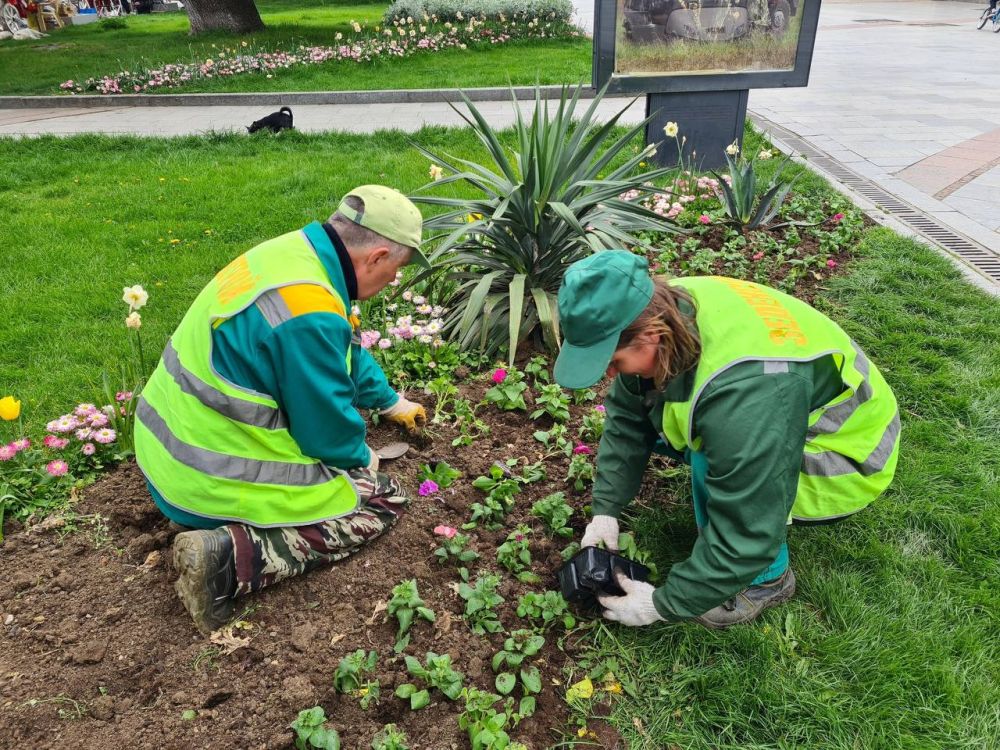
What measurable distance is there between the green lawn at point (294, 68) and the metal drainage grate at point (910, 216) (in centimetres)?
268

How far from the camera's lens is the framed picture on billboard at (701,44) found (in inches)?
225

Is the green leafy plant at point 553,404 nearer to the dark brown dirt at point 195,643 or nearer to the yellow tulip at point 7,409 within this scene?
the dark brown dirt at point 195,643

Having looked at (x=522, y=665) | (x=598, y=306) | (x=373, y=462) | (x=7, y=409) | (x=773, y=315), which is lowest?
(x=522, y=665)

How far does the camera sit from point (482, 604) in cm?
220

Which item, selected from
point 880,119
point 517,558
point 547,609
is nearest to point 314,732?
point 547,609

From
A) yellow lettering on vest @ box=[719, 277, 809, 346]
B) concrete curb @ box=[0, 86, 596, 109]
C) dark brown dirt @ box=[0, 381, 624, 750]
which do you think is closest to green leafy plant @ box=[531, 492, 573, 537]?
dark brown dirt @ box=[0, 381, 624, 750]

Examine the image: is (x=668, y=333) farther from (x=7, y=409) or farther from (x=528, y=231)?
(x=7, y=409)

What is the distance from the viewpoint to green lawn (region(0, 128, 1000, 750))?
1.97m

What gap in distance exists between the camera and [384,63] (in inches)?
448

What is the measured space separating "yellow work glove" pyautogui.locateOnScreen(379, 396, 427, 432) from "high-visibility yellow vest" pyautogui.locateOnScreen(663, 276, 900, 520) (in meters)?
1.26

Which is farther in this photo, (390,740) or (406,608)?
(406,608)

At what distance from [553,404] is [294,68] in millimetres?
9934

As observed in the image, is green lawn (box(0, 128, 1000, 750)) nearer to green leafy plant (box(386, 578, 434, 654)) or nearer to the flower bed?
green leafy plant (box(386, 578, 434, 654))

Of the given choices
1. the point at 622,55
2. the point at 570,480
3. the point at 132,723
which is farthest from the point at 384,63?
the point at 132,723
